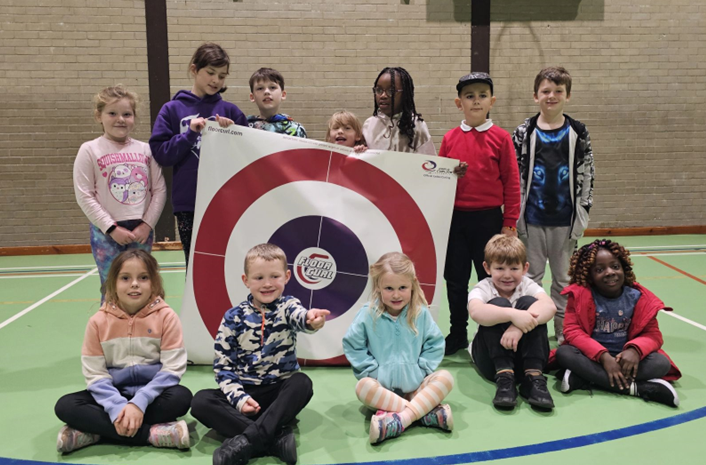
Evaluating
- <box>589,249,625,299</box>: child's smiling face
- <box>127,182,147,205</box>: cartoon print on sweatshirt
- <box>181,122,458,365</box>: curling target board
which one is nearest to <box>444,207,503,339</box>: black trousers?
<box>181,122,458,365</box>: curling target board

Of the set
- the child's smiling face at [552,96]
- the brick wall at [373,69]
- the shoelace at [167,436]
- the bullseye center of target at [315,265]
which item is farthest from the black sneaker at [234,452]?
the brick wall at [373,69]

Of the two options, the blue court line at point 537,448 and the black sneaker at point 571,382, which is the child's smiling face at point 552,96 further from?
the blue court line at point 537,448

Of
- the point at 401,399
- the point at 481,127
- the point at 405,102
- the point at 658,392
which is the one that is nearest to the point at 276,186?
the point at 405,102

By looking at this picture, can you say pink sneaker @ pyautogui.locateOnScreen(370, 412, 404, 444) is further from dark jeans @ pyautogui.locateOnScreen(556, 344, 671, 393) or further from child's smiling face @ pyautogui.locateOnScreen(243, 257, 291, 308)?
dark jeans @ pyautogui.locateOnScreen(556, 344, 671, 393)

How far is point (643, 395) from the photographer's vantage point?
2906 mm

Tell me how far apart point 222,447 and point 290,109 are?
19.2ft

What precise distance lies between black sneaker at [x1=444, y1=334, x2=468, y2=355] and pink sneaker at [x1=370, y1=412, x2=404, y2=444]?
1.18 m

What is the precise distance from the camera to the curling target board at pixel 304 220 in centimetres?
332

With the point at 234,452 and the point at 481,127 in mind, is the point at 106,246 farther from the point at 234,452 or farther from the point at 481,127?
the point at 481,127

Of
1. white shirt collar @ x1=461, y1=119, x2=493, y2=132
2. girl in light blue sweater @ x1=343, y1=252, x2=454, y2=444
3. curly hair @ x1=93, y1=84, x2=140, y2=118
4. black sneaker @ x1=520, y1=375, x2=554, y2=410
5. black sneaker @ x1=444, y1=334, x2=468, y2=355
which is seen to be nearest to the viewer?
girl in light blue sweater @ x1=343, y1=252, x2=454, y2=444

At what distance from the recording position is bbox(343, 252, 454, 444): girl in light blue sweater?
Answer: 263 centimetres

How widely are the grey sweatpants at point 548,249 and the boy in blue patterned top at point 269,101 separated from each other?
1641mm

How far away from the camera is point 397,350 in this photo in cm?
274

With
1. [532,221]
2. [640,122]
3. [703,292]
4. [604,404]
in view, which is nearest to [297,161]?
[532,221]
